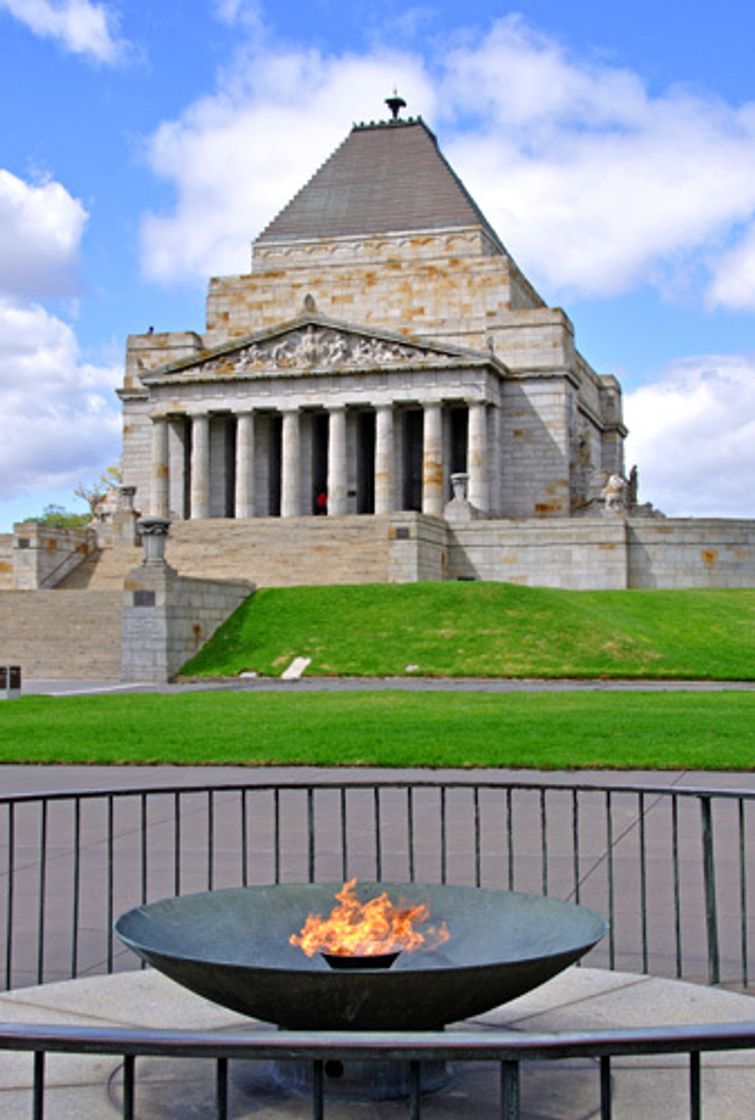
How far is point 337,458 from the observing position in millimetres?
58781

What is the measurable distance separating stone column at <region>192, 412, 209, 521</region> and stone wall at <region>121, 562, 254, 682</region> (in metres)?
24.1

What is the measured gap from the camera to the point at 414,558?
44.5 m

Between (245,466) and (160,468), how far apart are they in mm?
4282

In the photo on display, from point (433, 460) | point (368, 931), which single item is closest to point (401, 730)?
point (368, 931)

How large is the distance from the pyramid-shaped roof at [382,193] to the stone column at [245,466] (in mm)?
13090

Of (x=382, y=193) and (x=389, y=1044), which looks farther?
(x=382, y=193)

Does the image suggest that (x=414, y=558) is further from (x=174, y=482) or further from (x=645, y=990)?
(x=645, y=990)

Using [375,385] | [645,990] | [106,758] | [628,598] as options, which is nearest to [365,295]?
[375,385]

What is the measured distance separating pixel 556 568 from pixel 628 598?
7906mm

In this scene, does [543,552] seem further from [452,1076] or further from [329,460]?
[452,1076]

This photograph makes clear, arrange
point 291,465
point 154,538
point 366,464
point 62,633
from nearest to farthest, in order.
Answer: point 154,538
point 62,633
point 291,465
point 366,464

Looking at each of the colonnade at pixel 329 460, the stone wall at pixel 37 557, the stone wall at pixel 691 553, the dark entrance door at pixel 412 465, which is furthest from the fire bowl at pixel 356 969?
the dark entrance door at pixel 412 465

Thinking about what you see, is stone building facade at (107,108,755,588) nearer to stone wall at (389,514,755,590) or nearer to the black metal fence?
stone wall at (389,514,755,590)

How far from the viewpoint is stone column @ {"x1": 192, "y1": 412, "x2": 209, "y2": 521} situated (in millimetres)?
59875
